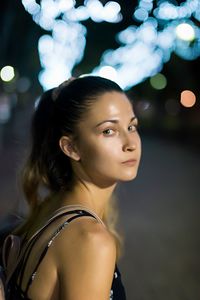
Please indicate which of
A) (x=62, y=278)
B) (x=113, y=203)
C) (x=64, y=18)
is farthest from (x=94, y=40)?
(x=62, y=278)

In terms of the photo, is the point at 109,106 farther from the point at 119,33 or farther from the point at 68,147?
the point at 119,33

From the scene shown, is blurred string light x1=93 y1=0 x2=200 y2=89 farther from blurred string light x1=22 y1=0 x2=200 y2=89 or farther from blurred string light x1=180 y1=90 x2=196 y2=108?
blurred string light x1=180 y1=90 x2=196 y2=108

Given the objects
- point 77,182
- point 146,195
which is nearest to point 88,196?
point 77,182

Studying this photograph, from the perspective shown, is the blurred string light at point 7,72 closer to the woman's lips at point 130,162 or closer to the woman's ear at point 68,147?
the woman's ear at point 68,147

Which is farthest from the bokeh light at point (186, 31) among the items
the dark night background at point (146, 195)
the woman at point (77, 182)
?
the woman at point (77, 182)

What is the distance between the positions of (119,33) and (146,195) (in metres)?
5.72

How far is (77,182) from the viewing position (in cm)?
204

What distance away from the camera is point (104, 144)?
6.43ft

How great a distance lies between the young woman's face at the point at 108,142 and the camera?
196 cm

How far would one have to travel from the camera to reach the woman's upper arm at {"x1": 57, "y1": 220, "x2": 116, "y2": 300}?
154cm

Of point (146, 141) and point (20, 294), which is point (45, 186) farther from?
point (146, 141)

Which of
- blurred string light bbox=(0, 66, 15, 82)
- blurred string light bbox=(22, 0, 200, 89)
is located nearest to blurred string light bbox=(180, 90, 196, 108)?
blurred string light bbox=(22, 0, 200, 89)

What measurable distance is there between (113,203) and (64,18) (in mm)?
6110

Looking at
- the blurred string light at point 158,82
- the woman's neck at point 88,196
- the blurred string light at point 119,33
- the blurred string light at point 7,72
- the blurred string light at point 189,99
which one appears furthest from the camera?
the blurred string light at point 158,82
